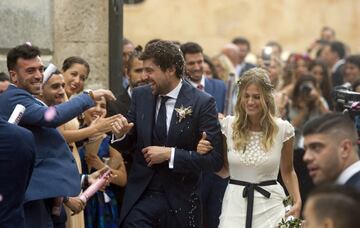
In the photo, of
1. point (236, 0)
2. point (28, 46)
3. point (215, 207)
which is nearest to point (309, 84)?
point (215, 207)

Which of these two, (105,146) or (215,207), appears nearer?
(105,146)

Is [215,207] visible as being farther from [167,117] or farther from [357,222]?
[357,222]

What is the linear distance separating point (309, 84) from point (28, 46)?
6883 millimetres

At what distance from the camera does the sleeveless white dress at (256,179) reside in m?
9.01

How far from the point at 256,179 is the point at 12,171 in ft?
7.42

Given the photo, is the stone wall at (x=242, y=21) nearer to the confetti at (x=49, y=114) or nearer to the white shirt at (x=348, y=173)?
the confetti at (x=49, y=114)

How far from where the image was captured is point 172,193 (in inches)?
348

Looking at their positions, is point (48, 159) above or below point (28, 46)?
below

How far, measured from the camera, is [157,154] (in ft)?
28.3

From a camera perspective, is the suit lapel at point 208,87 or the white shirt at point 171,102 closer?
the white shirt at point 171,102

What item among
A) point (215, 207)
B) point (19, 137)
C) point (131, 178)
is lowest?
point (215, 207)

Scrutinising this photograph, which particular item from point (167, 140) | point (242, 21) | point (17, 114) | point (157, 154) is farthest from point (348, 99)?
point (242, 21)

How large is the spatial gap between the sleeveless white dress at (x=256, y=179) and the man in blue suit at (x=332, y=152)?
2.30 metres

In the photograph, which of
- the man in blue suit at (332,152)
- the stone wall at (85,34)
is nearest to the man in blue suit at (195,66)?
the stone wall at (85,34)
